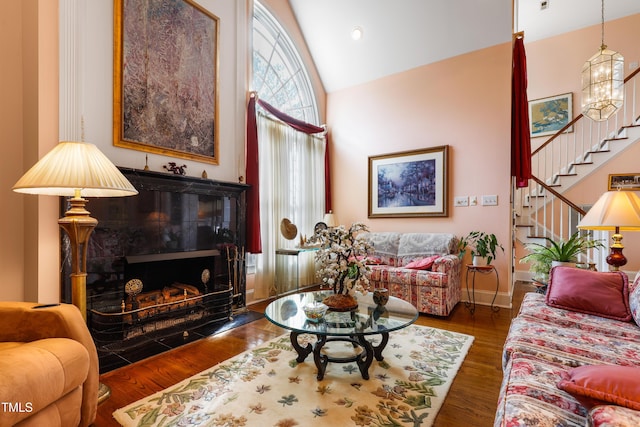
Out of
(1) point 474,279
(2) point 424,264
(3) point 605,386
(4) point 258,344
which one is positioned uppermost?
(3) point 605,386

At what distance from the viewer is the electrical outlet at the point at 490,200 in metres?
4.02

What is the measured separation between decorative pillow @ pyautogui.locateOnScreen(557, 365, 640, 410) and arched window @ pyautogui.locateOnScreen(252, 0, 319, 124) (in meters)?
4.40

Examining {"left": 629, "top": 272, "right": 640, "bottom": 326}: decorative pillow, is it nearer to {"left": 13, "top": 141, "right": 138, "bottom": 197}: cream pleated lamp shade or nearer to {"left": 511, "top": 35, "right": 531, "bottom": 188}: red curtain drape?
{"left": 511, "top": 35, "right": 531, "bottom": 188}: red curtain drape

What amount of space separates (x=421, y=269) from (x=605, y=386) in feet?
9.35

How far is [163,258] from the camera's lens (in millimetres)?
2789

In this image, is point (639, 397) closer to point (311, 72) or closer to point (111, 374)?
point (111, 374)

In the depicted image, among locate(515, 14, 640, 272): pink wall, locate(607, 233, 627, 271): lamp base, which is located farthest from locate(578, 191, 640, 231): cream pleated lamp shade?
locate(515, 14, 640, 272): pink wall

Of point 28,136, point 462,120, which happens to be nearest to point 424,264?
point 462,120

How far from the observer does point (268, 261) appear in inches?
169

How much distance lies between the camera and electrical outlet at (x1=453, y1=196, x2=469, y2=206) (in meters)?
4.25

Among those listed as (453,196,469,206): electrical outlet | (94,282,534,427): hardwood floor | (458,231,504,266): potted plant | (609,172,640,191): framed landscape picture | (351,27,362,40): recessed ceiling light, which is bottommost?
(94,282,534,427): hardwood floor

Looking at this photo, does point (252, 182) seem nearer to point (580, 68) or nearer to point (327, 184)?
point (327, 184)

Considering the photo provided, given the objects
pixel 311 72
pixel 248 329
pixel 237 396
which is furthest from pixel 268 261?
pixel 311 72

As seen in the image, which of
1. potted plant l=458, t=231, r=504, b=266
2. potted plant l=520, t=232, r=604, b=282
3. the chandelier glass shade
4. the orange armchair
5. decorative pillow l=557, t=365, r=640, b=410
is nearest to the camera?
decorative pillow l=557, t=365, r=640, b=410
